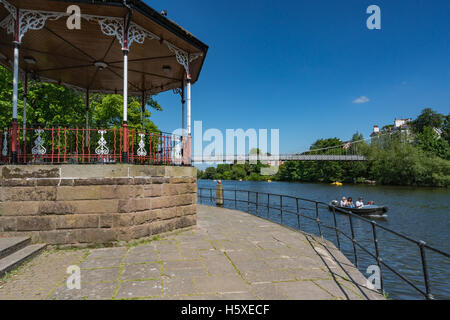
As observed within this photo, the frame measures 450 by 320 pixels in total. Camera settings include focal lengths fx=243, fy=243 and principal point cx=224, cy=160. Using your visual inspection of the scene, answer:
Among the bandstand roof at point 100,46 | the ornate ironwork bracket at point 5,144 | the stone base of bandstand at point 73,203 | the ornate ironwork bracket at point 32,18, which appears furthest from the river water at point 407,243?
the ornate ironwork bracket at point 32,18

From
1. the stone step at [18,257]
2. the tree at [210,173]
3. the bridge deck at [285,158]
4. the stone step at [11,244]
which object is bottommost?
the tree at [210,173]

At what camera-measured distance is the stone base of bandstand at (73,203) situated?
4715mm

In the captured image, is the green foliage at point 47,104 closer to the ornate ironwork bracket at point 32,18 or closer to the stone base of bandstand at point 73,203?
the ornate ironwork bracket at point 32,18

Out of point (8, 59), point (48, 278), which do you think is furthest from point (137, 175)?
point (8, 59)

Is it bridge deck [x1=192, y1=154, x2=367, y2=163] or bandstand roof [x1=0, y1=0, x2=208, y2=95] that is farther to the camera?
bridge deck [x1=192, y1=154, x2=367, y2=163]

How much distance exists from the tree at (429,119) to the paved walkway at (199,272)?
85.2 metres

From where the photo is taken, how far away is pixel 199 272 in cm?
375

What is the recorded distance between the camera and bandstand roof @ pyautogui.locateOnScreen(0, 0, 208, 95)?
5.25 metres

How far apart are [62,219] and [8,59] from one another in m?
6.16

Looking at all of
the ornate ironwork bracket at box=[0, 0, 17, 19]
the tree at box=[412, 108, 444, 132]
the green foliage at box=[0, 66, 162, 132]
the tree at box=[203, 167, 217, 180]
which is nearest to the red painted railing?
the ornate ironwork bracket at box=[0, 0, 17, 19]

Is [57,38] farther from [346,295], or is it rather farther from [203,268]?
[346,295]

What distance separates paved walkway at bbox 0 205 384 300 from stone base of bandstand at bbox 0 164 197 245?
1.17ft

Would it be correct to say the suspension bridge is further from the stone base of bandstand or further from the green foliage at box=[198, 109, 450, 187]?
the stone base of bandstand
